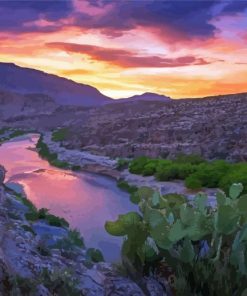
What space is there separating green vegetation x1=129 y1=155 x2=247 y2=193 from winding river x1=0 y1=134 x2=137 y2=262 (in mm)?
2159

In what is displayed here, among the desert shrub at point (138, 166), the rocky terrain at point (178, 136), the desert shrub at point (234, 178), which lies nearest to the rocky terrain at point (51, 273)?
the desert shrub at point (234, 178)

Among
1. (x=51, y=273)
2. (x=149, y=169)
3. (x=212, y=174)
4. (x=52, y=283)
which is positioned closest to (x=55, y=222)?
(x=51, y=273)

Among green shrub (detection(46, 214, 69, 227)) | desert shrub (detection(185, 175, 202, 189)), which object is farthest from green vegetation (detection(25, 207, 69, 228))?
desert shrub (detection(185, 175, 202, 189))

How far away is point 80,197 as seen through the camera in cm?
2273

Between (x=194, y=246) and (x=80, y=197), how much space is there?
48.1ft

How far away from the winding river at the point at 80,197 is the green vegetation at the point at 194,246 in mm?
3924

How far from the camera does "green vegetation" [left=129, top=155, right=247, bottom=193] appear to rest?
22.8 m

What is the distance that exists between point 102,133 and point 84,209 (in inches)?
1266

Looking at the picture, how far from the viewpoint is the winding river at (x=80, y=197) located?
15.1 metres

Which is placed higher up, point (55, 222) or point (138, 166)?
point (138, 166)

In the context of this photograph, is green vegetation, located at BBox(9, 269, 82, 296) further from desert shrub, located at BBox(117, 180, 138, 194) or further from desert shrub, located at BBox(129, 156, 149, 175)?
desert shrub, located at BBox(129, 156, 149, 175)

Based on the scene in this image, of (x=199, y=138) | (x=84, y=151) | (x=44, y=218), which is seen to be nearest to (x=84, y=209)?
(x=44, y=218)

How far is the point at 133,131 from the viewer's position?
162 feet

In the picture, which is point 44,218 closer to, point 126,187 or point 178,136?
point 126,187
